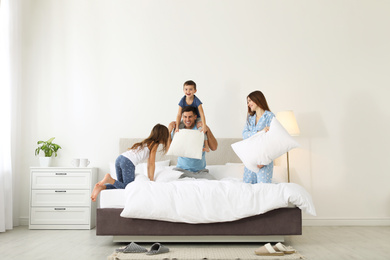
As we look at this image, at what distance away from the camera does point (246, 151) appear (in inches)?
145

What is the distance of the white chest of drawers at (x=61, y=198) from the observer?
4.38 meters

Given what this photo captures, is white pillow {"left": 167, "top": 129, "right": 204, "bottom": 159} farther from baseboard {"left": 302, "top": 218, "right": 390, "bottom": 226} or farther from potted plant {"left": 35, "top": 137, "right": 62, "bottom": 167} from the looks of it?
baseboard {"left": 302, "top": 218, "right": 390, "bottom": 226}

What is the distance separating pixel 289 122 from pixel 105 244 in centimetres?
240

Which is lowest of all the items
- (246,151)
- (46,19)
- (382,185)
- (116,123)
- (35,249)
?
(35,249)

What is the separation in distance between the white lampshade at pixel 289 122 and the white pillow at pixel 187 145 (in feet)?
3.79

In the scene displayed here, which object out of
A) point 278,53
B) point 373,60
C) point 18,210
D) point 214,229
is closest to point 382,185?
point 373,60

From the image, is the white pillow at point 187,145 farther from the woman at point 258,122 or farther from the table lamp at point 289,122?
the table lamp at point 289,122

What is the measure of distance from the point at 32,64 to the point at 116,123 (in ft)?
4.12

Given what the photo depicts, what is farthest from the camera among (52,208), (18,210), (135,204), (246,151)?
(18,210)

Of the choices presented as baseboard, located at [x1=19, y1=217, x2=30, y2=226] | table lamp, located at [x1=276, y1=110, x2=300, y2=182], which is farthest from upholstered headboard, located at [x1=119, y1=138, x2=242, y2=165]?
baseboard, located at [x1=19, y1=217, x2=30, y2=226]

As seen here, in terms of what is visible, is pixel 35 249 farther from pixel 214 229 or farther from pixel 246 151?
pixel 246 151

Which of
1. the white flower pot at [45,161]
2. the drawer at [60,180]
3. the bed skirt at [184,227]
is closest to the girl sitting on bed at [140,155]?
the bed skirt at [184,227]

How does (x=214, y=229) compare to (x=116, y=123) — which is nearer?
(x=214, y=229)

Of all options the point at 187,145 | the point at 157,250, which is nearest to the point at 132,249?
the point at 157,250
